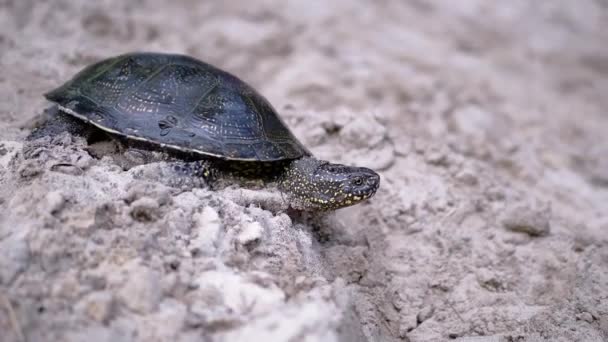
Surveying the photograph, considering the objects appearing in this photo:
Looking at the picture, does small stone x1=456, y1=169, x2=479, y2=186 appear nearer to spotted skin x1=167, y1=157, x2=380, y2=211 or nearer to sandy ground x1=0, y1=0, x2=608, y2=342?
sandy ground x1=0, y1=0, x2=608, y2=342

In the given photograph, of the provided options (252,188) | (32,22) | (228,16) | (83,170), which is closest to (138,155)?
(83,170)

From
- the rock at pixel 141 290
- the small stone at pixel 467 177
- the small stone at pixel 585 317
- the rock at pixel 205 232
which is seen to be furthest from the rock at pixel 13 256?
the small stone at pixel 467 177

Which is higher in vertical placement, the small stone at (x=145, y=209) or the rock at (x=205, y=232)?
the small stone at (x=145, y=209)

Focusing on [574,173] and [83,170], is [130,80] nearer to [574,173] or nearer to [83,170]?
[83,170]

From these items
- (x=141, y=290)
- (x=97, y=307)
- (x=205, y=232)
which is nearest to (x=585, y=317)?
(x=205, y=232)

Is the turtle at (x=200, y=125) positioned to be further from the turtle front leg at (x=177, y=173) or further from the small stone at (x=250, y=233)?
the small stone at (x=250, y=233)

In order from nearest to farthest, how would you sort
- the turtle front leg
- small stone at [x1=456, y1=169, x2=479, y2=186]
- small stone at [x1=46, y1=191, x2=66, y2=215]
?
small stone at [x1=46, y1=191, x2=66, y2=215] < the turtle front leg < small stone at [x1=456, y1=169, x2=479, y2=186]

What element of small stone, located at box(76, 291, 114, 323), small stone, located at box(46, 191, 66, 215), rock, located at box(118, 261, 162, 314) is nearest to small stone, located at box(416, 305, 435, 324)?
rock, located at box(118, 261, 162, 314)

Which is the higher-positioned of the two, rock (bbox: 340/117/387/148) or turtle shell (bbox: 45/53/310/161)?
turtle shell (bbox: 45/53/310/161)
